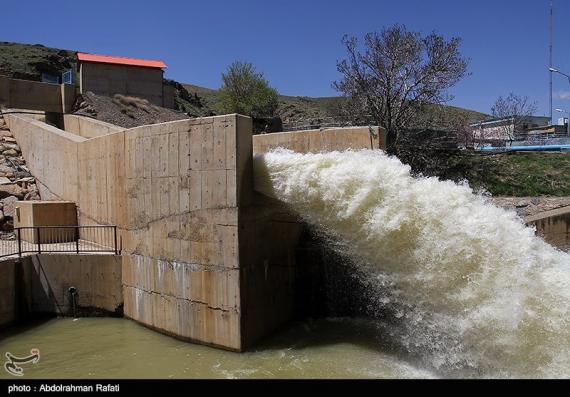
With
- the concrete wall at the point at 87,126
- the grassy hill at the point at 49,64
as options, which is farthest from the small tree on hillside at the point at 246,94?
the concrete wall at the point at 87,126

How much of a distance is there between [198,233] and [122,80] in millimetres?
26173

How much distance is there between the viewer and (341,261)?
37.1 feet

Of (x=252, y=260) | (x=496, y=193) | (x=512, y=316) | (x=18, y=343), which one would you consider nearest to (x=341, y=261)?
(x=252, y=260)

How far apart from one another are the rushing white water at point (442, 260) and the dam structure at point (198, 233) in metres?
0.93

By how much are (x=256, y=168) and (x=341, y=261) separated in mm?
2929

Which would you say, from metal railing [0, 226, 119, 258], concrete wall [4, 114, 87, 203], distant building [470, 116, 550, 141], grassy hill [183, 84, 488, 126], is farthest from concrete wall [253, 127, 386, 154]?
distant building [470, 116, 550, 141]

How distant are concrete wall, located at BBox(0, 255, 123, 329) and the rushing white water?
5.17 m

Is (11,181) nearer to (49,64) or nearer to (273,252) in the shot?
(273,252)

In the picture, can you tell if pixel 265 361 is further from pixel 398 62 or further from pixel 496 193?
pixel 398 62

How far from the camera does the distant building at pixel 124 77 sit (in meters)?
32.2

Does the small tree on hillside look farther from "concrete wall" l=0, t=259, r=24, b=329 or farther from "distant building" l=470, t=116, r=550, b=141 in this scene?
"concrete wall" l=0, t=259, r=24, b=329

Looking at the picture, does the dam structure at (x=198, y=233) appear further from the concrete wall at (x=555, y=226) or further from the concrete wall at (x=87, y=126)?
the concrete wall at (x=555, y=226)

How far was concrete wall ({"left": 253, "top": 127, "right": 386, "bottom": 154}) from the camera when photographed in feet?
37.8
